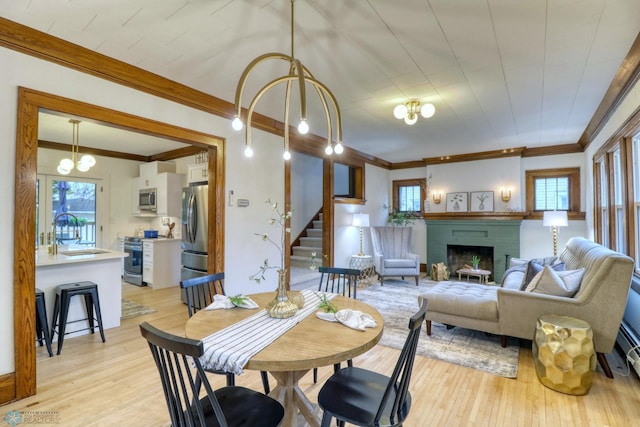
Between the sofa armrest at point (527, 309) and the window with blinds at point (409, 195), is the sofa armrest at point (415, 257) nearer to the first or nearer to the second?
the window with blinds at point (409, 195)

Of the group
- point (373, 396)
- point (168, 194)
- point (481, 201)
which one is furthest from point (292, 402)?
point (481, 201)

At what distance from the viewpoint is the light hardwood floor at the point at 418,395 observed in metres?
1.99

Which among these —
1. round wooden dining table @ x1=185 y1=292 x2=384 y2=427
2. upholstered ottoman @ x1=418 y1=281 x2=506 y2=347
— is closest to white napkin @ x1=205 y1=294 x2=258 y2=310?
round wooden dining table @ x1=185 y1=292 x2=384 y2=427

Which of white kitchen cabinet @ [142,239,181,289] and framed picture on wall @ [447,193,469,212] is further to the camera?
Answer: framed picture on wall @ [447,193,469,212]

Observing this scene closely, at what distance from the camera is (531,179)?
19.8 ft

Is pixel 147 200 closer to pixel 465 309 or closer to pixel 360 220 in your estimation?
pixel 360 220

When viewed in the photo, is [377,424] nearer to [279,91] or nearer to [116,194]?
[279,91]

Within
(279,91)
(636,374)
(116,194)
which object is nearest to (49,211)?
(116,194)

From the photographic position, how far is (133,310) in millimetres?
4156

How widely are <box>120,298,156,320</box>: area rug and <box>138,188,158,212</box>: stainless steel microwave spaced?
2.10 m

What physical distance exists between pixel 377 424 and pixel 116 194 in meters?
6.79

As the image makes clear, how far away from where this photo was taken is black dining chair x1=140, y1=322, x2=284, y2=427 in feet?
3.55

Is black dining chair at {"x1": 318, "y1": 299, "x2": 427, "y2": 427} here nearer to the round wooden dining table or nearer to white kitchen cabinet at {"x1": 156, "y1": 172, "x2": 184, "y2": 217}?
the round wooden dining table

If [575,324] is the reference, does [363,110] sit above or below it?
above
